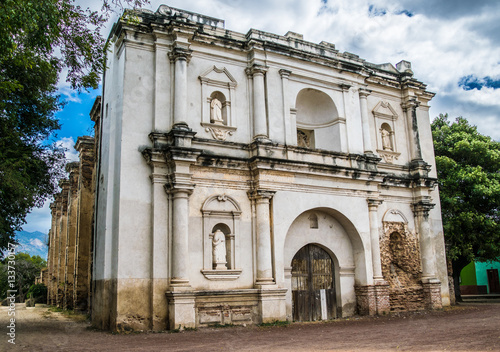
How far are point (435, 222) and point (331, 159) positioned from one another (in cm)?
599

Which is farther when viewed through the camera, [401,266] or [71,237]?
[71,237]

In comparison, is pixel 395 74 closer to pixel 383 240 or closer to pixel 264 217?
pixel 383 240

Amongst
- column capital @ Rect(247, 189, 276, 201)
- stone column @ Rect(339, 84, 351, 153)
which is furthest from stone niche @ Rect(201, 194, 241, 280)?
stone column @ Rect(339, 84, 351, 153)

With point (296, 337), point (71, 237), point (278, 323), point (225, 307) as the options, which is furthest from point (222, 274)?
point (71, 237)

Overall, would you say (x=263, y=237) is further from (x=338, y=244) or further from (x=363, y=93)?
(x=363, y=93)

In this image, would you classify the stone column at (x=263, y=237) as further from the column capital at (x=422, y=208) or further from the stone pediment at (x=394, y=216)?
the column capital at (x=422, y=208)

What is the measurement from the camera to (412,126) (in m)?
19.0

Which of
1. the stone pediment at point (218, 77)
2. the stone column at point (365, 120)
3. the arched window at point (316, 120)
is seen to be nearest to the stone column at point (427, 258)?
the stone column at point (365, 120)

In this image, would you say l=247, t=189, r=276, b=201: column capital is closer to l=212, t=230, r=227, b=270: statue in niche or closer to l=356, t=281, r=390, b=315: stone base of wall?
l=212, t=230, r=227, b=270: statue in niche

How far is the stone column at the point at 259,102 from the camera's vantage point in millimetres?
14984

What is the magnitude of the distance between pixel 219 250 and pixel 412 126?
10227 millimetres

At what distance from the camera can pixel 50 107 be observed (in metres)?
15.6

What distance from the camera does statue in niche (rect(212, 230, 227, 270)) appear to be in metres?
13.6

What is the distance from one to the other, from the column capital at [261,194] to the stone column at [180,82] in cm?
305
